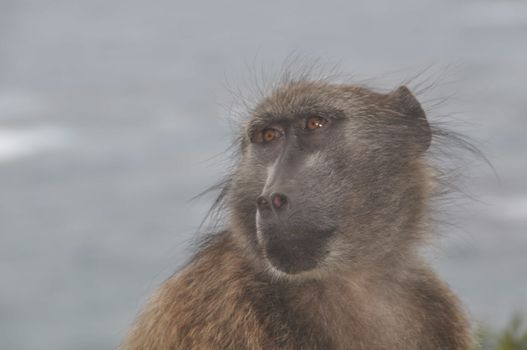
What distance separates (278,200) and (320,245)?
455 millimetres

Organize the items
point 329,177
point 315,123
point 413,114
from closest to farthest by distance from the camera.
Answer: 1. point 329,177
2. point 315,123
3. point 413,114

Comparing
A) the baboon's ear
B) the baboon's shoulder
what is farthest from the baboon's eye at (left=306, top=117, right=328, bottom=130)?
the baboon's shoulder

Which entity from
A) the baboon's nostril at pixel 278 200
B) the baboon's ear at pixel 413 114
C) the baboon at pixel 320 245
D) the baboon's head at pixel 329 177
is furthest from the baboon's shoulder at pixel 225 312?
the baboon's ear at pixel 413 114

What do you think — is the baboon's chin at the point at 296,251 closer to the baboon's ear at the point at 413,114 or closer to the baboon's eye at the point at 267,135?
the baboon's eye at the point at 267,135

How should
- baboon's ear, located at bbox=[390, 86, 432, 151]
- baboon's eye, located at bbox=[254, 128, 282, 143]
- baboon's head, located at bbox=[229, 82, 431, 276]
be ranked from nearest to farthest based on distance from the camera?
baboon's head, located at bbox=[229, 82, 431, 276]
baboon's eye, located at bbox=[254, 128, 282, 143]
baboon's ear, located at bbox=[390, 86, 432, 151]

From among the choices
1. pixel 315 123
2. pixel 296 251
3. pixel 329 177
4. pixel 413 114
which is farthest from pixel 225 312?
pixel 413 114

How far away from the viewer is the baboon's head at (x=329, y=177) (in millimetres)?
7574

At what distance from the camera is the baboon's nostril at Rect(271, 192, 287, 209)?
294 inches

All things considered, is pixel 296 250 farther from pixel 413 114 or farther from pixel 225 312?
pixel 413 114

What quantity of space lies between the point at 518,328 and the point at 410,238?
635 centimetres

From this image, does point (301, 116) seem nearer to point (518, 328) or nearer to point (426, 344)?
point (426, 344)

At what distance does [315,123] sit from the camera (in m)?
8.23

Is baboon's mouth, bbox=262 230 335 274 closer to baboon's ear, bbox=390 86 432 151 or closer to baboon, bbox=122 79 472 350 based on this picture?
baboon, bbox=122 79 472 350

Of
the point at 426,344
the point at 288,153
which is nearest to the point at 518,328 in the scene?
the point at 426,344
